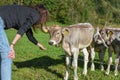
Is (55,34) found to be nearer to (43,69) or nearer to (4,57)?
(43,69)

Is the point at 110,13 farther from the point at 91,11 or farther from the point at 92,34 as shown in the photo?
the point at 92,34

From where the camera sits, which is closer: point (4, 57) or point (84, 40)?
point (4, 57)

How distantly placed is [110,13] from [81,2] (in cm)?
1020

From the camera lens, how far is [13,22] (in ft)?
28.3

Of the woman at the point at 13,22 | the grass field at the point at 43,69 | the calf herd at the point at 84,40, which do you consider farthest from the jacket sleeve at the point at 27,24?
the grass field at the point at 43,69

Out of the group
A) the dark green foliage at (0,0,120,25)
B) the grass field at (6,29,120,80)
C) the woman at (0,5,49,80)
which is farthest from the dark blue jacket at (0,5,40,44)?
the dark green foliage at (0,0,120,25)

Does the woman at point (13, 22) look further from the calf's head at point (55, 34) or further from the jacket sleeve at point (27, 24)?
the calf's head at point (55, 34)

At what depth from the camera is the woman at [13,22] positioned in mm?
7953

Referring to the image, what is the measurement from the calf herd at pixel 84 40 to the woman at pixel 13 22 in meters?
1.67

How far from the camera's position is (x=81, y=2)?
54.6m

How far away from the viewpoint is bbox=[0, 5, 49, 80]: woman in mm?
7953

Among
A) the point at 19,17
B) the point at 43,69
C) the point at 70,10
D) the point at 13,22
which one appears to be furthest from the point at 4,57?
the point at 70,10

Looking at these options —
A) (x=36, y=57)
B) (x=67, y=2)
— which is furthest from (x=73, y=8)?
(x=36, y=57)

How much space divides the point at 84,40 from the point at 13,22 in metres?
3.52
